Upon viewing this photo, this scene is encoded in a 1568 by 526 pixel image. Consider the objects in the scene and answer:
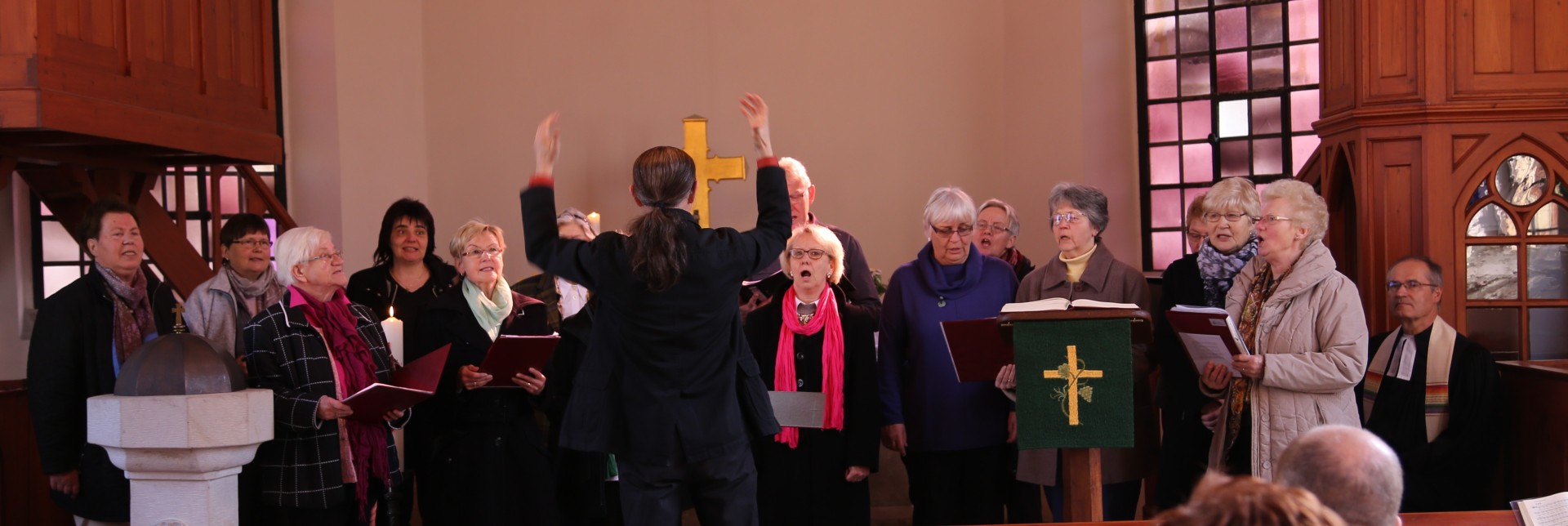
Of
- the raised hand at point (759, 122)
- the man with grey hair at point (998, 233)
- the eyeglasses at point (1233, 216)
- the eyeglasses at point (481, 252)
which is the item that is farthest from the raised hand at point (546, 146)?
the man with grey hair at point (998, 233)

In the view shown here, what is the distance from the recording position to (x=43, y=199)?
5828 mm

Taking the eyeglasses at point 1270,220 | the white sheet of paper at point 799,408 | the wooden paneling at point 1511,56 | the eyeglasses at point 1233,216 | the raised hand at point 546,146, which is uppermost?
the wooden paneling at point 1511,56

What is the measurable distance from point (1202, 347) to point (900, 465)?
7.60 ft

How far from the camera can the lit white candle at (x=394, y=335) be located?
4895mm

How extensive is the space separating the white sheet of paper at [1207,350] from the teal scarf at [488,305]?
2.47 meters

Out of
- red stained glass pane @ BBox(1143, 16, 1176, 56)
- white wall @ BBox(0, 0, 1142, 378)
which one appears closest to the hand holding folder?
white wall @ BBox(0, 0, 1142, 378)

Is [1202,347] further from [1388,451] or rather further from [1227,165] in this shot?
[1227,165]

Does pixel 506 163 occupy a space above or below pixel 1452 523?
above

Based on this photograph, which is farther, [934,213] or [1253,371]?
[934,213]

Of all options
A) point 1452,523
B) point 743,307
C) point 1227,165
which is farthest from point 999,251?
point 1452,523

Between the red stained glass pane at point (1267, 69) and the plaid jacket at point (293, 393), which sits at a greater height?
the red stained glass pane at point (1267, 69)

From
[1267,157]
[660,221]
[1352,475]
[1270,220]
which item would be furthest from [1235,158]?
[1352,475]

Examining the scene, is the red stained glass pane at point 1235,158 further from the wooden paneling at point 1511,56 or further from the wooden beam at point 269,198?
the wooden beam at point 269,198

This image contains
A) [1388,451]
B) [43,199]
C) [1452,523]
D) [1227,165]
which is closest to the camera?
[1388,451]
